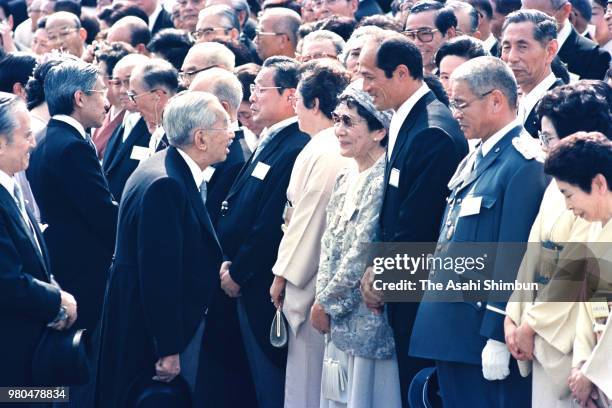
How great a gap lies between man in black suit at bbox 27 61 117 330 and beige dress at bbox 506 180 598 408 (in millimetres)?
2971

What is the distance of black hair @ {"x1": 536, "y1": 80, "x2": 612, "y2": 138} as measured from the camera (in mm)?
5316

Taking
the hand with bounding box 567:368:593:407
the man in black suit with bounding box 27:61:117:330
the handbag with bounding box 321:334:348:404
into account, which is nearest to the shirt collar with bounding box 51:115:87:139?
the man in black suit with bounding box 27:61:117:330

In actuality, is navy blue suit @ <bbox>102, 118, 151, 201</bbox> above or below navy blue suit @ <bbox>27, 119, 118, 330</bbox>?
above

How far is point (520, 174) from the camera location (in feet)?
17.5

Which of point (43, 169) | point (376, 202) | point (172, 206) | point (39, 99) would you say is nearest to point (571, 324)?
point (376, 202)

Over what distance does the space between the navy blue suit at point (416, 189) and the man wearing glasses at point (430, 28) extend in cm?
217

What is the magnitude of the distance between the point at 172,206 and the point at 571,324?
7.00 feet

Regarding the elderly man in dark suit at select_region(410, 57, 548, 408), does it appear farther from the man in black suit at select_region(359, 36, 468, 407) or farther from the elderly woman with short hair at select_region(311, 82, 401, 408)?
the elderly woman with short hair at select_region(311, 82, 401, 408)

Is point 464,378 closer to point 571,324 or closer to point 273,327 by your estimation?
point 571,324

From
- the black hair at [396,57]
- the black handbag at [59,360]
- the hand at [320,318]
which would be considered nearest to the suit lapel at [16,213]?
the black handbag at [59,360]

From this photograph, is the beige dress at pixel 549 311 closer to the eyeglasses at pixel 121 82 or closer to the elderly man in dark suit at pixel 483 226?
the elderly man in dark suit at pixel 483 226

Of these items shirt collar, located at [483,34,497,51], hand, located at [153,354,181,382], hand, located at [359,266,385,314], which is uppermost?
shirt collar, located at [483,34,497,51]

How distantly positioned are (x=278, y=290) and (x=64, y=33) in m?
4.97

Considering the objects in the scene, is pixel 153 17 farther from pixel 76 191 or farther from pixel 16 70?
pixel 76 191
